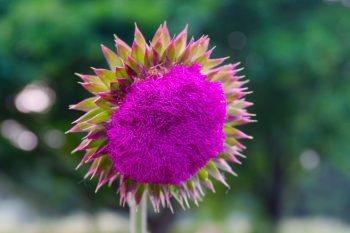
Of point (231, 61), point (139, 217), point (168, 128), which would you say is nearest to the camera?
point (168, 128)

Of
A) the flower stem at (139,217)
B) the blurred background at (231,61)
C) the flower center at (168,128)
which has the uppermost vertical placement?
the blurred background at (231,61)

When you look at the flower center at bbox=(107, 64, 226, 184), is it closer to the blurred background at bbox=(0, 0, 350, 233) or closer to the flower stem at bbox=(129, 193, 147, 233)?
the flower stem at bbox=(129, 193, 147, 233)

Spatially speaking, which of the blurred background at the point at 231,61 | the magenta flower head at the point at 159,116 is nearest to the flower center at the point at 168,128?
the magenta flower head at the point at 159,116

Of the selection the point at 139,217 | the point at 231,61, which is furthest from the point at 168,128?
the point at 231,61

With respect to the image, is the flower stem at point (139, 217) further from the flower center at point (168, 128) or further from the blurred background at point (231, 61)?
the blurred background at point (231, 61)

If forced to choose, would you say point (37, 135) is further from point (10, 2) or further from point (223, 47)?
point (223, 47)

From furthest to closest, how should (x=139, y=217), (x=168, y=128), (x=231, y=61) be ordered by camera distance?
(x=231, y=61) < (x=139, y=217) < (x=168, y=128)

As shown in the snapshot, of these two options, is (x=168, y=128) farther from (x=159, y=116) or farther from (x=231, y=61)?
(x=231, y=61)
